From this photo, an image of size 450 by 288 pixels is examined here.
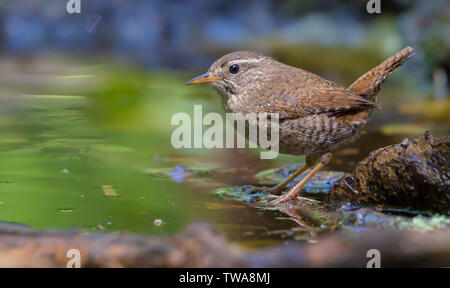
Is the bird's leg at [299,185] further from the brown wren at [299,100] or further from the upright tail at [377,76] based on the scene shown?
the upright tail at [377,76]

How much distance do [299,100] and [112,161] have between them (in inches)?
76.5

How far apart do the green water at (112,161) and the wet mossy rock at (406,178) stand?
0.68 meters

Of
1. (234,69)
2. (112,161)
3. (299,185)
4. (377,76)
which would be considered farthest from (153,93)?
(299,185)

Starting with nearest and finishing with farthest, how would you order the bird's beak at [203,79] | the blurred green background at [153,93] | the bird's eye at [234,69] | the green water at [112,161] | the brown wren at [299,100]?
the green water at [112,161], the blurred green background at [153,93], the brown wren at [299,100], the bird's beak at [203,79], the bird's eye at [234,69]

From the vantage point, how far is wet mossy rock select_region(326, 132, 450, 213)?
4664 millimetres

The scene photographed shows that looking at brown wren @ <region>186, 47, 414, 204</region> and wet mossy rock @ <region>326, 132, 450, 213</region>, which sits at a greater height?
brown wren @ <region>186, 47, 414, 204</region>

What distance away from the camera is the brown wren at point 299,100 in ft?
17.6

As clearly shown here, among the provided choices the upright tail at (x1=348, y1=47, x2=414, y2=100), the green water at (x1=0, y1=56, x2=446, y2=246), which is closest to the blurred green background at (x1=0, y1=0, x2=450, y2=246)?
the green water at (x1=0, y1=56, x2=446, y2=246)

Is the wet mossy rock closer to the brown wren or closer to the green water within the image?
the brown wren

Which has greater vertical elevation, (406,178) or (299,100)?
(299,100)

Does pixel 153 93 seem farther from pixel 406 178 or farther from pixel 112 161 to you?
pixel 406 178

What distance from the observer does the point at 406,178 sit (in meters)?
4.73

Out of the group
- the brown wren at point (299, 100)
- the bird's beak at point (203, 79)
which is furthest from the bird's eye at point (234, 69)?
the bird's beak at point (203, 79)

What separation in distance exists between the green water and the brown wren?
26.9 inches
